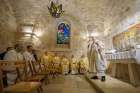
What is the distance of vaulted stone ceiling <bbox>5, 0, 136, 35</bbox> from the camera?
13141 millimetres

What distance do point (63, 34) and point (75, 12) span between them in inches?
60.5

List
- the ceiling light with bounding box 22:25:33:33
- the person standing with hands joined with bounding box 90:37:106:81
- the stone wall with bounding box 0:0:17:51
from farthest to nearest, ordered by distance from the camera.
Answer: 1. the ceiling light with bounding box 22:25:33:33
2. the stone wall with bounding box 0:0:17:51
3. the person standing with hands joined with bounding box 90:37:106:81

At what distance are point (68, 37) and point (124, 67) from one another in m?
5.79

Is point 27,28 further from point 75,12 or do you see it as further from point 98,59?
point 98,59

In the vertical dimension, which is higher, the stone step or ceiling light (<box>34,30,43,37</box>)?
ceiling light (<box>34,30,43,37</box>)

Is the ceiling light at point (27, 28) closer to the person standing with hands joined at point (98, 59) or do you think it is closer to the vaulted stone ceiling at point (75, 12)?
the vaulted stone ceiling at point (75, 12)

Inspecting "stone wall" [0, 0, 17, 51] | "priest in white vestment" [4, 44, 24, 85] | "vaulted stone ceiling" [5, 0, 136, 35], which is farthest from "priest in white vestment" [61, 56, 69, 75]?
"priest in white vestment" [4, 44, 24, 85]

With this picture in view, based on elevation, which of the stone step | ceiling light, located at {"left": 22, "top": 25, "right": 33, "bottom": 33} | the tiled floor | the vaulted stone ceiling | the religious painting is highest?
the vaulted stone ceiling

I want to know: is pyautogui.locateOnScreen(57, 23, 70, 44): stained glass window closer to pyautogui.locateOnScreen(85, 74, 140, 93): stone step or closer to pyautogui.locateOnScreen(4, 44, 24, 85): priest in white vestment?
pyautogui.locateOnScreen(4, 44, 24, 85): priest in white vestment

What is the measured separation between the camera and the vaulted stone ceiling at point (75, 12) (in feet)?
43.1

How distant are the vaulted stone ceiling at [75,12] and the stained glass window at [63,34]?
2.39ft

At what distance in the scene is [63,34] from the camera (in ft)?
45.1

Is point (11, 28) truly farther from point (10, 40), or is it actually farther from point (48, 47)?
point (48, 47)

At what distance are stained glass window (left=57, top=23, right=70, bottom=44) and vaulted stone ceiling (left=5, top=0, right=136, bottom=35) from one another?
0.73 metres
